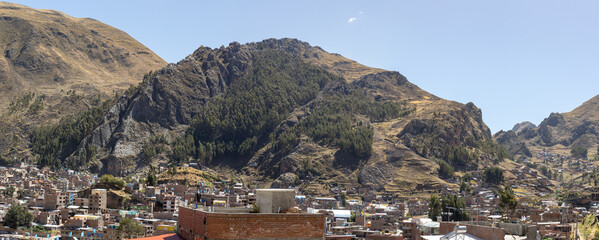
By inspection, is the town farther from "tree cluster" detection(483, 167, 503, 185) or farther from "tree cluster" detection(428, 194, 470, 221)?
"tree cluster" detection(483, 167, 503, 185)

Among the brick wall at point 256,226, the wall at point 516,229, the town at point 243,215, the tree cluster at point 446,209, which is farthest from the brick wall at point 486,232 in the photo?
the tree cluster at point 446,209

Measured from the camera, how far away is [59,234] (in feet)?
287

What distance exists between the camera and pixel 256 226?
711 inches

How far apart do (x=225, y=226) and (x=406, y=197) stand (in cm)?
14238

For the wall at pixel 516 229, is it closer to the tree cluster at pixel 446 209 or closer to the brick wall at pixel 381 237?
the brick wall at pixel 381 237

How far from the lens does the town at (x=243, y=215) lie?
18.4 meters

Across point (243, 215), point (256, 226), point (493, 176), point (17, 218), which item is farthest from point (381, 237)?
point (493, 176)

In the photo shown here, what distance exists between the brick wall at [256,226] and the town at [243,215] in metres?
0.03

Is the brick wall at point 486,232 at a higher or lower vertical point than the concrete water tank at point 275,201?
lower

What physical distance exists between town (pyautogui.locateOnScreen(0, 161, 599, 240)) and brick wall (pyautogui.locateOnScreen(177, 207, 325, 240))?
0.10 ft

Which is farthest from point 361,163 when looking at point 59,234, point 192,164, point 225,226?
point 225,226

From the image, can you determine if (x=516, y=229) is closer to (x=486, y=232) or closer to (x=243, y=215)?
(x=486, y=232)

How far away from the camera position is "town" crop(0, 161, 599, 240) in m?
18.4

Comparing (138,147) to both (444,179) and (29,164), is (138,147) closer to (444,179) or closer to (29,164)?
(29,164)
